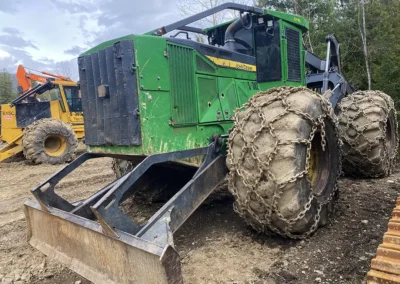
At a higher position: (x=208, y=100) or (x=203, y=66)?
(x=203, y=66)

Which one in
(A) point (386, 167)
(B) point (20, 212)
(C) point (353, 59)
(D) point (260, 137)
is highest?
(C) point (353, 59)

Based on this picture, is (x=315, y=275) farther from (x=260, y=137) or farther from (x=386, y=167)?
(x=386, y=167)

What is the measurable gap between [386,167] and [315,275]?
323 centimetres

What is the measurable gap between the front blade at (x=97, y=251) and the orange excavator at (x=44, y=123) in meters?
7.46

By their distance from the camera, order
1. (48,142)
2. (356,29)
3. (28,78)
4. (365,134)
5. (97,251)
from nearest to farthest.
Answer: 1. (97,251)
2. (365,134)
3. (48,142)
4. (28,78)
5. (356,29)

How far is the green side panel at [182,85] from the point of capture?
11.0 ft

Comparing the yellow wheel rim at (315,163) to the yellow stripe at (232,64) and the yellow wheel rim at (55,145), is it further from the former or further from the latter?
the yellow wheel rim at (55,145)

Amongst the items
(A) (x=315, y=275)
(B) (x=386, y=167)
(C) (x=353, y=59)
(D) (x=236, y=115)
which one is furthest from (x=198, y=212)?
(C) (x=353, y=59)

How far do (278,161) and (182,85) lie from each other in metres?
1.21

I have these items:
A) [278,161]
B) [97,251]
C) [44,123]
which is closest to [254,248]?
[278,161]

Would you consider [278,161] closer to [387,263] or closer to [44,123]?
[387,263]

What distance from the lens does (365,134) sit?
4.96 m

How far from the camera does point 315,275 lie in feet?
8.85

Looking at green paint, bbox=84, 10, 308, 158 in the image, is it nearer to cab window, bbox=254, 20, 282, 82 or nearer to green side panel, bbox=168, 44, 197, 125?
green side panel, bbox=168, 44, 197, 125
